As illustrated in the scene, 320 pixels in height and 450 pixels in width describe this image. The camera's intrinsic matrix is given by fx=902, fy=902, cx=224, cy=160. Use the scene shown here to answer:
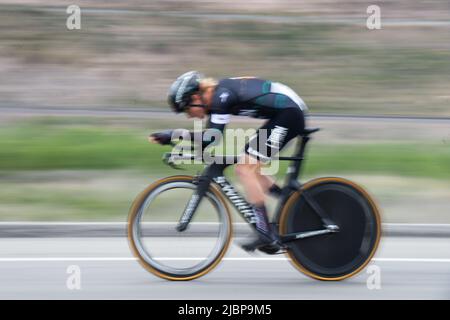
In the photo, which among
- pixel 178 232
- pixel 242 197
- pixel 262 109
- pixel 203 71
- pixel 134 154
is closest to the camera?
pixel 262 109

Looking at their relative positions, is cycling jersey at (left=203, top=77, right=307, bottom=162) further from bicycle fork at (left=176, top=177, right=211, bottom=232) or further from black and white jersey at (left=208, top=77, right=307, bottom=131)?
bicycle fork at (left=176, top=177, right=211, bottom=232)

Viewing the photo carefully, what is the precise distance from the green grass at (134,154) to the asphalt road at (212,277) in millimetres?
→ 2577

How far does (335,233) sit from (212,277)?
0.92 metres

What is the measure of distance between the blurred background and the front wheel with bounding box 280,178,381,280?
225 centimetres

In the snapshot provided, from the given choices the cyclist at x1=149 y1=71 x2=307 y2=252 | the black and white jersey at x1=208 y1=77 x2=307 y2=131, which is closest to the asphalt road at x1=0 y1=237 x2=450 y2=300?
the cyclist at x1=149 y1=71 x2=307 y2=252

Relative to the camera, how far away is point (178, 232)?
637 centimetres

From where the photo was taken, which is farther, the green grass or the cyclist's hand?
the green grass

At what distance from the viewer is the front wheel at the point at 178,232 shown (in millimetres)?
6203

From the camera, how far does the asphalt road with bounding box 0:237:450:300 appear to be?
592cm

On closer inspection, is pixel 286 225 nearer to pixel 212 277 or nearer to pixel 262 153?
pixel 262 153

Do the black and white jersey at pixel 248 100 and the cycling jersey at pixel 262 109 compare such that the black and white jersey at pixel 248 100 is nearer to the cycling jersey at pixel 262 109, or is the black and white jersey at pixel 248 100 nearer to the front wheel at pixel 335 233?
the cycling jersey at pixel 262 109

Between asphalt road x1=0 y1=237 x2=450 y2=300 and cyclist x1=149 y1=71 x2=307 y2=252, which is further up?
cyclist x1=149 y1=71 x2=307 y2=252

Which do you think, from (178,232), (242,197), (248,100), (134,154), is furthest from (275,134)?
(134,154)
